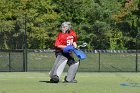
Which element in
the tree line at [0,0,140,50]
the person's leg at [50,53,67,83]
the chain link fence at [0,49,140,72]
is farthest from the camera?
the tree line at [0,0,140,50]

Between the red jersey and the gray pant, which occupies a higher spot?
the red jersey

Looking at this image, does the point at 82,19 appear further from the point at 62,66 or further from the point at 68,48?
the point at 68,48

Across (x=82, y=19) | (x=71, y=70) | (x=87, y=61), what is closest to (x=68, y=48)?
(x=71, y=70)

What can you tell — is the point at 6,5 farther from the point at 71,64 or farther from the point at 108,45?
the point at 71,64

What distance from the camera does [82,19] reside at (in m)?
37.4

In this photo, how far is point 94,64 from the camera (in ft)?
75.3

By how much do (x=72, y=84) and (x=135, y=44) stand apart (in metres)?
9.55

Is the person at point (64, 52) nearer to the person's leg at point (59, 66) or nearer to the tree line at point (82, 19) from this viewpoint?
the person's leg at point (59, 66)

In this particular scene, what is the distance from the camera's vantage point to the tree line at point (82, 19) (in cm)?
2445

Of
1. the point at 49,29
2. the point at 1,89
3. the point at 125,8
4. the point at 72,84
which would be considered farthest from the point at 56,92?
the point at 125,8

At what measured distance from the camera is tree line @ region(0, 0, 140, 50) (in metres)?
24.5

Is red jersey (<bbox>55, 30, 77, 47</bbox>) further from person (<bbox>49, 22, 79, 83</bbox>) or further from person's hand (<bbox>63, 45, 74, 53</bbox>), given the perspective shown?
person's hand (<bbox>63, 45, 74, 53</bbox>)

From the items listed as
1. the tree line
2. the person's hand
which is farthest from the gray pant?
the tree line

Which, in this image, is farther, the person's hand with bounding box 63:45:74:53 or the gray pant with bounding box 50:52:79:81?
the gray pant with bounding box 50:52:79:81
